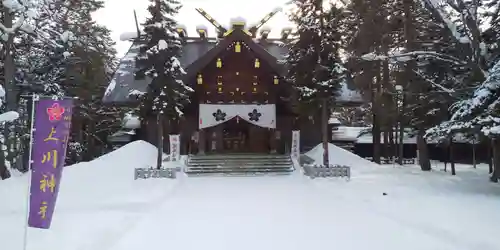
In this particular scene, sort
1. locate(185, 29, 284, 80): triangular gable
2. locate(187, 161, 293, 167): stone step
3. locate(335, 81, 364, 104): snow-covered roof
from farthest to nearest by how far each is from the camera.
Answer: locate(335, 81, 364, 104): snow-covered roof < locate(185, 29, 284, 80): triangular gable < locate(187, 161, 293, 167): stone step

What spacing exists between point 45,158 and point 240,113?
49.2 ft

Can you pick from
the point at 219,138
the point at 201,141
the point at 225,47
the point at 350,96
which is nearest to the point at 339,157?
the point at 350,96

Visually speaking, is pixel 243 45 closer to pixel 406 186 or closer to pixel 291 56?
pixel 291 56

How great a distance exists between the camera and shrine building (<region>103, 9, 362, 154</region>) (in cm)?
2088

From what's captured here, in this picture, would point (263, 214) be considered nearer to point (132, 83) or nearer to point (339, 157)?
point (339, 157)

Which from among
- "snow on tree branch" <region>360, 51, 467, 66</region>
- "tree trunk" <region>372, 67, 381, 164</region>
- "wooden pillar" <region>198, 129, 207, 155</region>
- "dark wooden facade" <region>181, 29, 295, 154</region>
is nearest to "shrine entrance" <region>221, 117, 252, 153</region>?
"dark wooden facade" <region>181, 29, 295, 154</region>

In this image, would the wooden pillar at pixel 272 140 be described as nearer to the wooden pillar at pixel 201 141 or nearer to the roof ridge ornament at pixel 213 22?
the wooden pillar at pixel 201 141

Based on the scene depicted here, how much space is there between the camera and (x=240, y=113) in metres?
20.9

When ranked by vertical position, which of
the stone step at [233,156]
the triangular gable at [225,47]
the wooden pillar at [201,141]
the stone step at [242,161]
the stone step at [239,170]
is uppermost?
the triangular gable at [225,47]

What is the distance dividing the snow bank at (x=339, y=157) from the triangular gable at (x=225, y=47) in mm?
4421

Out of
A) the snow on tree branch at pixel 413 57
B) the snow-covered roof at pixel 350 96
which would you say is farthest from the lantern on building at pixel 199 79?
the snow on tree branch at pixel 413 57

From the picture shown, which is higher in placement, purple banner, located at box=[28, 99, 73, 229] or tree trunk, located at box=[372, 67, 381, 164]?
tree trunk, located at box=[372, 67, 381, 164]

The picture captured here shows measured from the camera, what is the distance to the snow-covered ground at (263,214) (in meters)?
6.60

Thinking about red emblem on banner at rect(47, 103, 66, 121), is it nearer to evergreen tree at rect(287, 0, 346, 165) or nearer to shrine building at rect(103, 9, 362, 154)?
evergreen tree at rect(287, 0, 346, 165)
